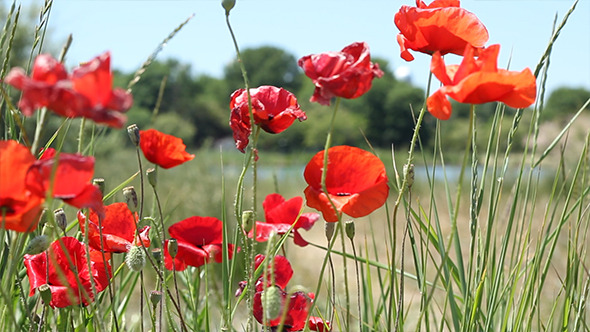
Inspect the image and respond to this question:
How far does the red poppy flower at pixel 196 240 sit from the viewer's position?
656 millimetres

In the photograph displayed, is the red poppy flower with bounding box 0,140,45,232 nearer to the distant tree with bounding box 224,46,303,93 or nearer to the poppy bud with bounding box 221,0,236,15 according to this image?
the poppy bud with bounding box 221,0,236,15

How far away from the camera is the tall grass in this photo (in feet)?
1.84

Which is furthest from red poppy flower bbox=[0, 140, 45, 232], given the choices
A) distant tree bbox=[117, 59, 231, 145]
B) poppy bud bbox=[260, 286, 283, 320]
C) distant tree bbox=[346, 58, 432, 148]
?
distant tree bbox=[346, 58, 432, 148]

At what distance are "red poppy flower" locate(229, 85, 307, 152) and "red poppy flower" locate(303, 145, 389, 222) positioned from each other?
0.05 metres

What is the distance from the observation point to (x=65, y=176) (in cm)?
34

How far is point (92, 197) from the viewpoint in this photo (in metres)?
0.36

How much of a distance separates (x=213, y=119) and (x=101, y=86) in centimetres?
2716

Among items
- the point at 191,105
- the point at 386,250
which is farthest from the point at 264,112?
the point at 191,105

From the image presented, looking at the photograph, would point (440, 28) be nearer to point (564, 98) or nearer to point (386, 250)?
point (386, 250)

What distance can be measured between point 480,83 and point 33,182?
0.29 meters

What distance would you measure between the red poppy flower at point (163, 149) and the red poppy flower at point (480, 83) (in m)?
0.28

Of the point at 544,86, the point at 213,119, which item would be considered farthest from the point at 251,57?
the point at 544,86

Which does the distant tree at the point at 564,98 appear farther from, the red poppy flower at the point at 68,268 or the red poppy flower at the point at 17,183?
the red poppy flower at the point at 17,183

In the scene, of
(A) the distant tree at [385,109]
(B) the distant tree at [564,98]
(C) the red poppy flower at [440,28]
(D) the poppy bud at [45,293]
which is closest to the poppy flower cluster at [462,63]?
(C) the red poppy flower at [440,28]
